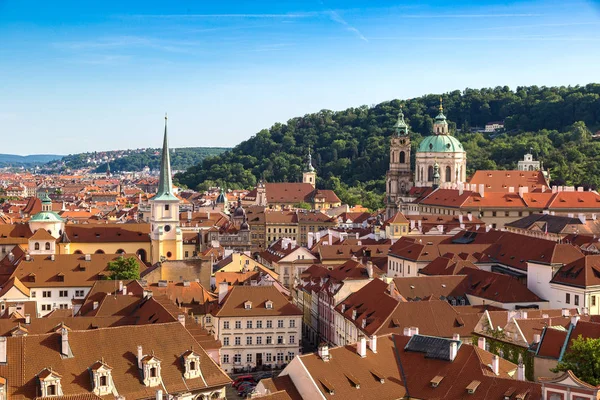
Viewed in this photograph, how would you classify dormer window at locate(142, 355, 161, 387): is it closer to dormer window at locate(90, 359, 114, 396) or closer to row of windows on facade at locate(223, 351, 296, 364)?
dormer window at locate(90, 359, 114, 396)

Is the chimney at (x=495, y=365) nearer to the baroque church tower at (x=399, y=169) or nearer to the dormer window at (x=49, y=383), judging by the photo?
the dormer window at (x=49, y=383)

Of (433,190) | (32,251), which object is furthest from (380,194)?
(32,251)

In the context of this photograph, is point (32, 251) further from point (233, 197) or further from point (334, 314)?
point (233, 197)

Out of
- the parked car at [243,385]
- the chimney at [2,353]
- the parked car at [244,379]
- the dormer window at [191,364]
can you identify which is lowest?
the parked car at [244,379]

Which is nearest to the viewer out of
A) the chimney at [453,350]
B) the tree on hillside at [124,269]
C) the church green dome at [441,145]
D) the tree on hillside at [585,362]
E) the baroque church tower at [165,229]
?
the tree on hillside at [585,362]

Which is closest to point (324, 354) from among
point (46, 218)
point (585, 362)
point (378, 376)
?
point (378, 376)

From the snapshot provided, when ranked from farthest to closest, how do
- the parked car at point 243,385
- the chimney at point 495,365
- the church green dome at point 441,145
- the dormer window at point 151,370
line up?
the church green dome at point 441,145
the parked car at point 243,385
the chimney at point 495,365
the dormer window at point 151,370

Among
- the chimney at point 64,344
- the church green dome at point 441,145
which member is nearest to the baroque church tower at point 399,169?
the church green dome at point 441,145

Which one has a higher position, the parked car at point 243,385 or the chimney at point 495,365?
the chimney at point 495,365
